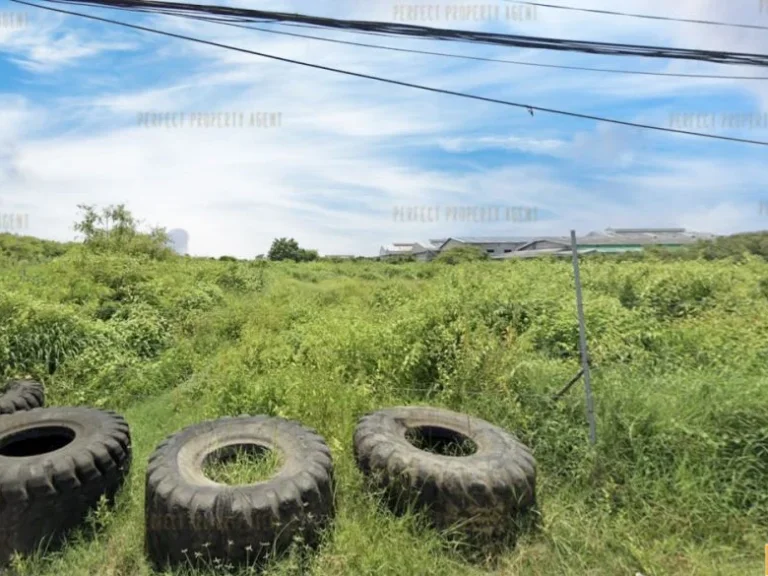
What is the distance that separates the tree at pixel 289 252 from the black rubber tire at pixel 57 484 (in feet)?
114

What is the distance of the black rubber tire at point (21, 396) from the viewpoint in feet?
12.9

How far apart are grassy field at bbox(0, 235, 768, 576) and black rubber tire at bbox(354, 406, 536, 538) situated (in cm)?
12

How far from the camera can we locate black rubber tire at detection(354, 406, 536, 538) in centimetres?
255

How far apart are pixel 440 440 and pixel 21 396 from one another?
3535mm

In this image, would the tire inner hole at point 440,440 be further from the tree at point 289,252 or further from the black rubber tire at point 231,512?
the tree at point 289,252

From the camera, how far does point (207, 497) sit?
2.34 meters

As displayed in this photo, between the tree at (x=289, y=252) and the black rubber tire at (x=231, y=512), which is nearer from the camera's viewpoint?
the black rubber tire at (x=231, y=512)

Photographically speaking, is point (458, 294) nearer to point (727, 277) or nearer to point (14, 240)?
point (727, 277)

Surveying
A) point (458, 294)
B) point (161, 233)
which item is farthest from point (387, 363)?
point (161, 233)

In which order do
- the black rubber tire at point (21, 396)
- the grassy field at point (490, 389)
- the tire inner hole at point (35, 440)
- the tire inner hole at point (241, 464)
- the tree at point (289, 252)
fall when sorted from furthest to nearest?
the tree at point (289, 252)
the black rubber tire at point (21, 396)
the tire inner hole at point (35, 440)
the tire inner hole at point (241, 464)
the grassy field at point (490, 389)

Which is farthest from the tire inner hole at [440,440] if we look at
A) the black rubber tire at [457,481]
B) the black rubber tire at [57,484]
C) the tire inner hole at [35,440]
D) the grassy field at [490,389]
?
the tire inner hole at [35,440]

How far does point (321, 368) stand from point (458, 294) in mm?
1813

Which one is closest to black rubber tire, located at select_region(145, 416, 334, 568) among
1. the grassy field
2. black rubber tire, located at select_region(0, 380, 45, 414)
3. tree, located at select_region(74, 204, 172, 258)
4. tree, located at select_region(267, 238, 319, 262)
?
the grassy field

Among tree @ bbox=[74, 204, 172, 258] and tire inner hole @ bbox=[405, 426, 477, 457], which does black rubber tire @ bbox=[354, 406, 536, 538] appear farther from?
tree @ bbox=[74, 204, 172, 258]
